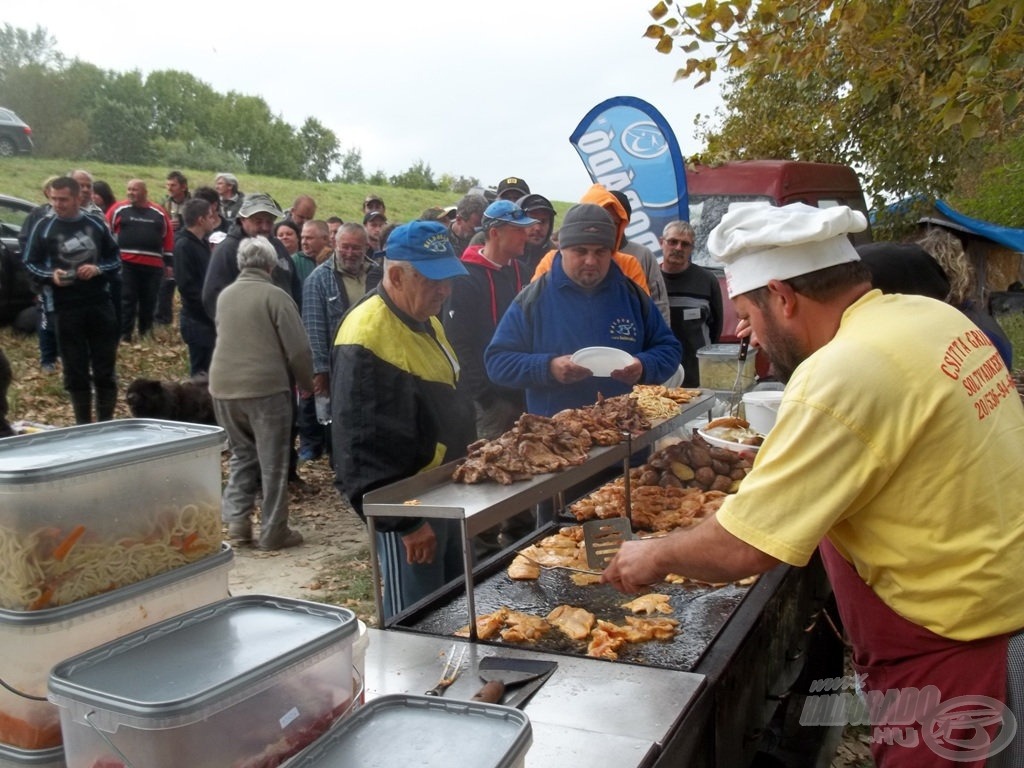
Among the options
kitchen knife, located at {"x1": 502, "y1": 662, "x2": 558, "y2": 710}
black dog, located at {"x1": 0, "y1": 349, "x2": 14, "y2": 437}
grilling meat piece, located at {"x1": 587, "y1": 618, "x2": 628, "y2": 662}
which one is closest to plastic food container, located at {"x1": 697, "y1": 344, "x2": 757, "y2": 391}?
grilling meat piece, located at {"x1": 587, "y1": 618, "x2": 628, "y2": 662}

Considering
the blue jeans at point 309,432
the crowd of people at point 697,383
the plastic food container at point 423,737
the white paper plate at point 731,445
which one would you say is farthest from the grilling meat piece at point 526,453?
the blue jeans at point 309,432

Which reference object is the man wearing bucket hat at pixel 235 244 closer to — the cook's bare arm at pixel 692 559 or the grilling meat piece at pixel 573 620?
the grilling meat piece at pixel 573 620

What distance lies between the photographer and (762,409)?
4062 millimetres

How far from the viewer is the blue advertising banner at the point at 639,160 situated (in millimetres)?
7746

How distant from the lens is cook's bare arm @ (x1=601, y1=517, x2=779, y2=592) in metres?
1.88

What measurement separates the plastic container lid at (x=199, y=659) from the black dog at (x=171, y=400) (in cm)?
566

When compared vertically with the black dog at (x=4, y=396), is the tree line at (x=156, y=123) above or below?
above

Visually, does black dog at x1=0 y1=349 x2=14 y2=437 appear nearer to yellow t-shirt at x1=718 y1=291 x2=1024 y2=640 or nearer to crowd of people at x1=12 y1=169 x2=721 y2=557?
crowd of people at x1=12 y1=169 x2=721 y2=557

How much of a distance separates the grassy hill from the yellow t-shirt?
53.3 ft

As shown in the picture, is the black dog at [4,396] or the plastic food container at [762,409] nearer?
the plastic food container at [762,409]

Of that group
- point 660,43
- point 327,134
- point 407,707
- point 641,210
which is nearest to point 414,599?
point 407,707

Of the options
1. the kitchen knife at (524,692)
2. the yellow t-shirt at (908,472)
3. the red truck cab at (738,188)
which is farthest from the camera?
the red truck cab at (738,188)

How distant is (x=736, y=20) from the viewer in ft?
14.1

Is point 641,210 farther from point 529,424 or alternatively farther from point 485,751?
point 485,751
